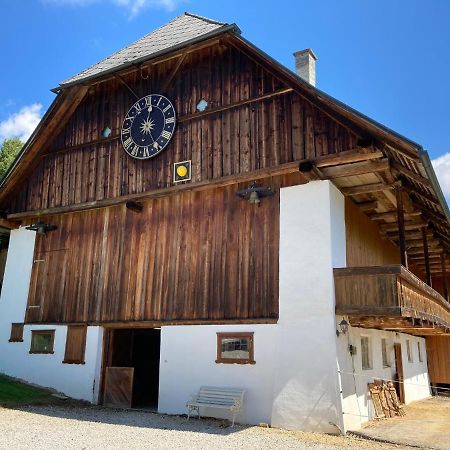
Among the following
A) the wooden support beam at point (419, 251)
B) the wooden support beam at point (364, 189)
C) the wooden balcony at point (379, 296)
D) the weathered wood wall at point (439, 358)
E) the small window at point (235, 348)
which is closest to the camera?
the wooden balcony at point (379, 296)

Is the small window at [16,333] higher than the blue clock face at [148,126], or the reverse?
the blue clock face at [148,126]

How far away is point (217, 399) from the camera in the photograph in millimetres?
12383

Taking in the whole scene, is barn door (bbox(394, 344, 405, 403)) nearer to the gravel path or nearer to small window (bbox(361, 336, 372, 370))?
small window (bbox(361, 336, 372, 370))

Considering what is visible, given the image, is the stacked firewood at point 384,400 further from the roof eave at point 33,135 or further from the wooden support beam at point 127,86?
the roof eave at point 33,135

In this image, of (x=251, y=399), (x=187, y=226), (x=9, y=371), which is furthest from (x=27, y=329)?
(x=251, y=399)

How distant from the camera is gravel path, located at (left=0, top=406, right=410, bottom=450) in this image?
9328 mm

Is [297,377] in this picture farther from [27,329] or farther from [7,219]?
[7,219]

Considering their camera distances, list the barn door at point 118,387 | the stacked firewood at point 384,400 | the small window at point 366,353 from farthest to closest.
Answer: the barn door at point 118,387 < the small window at point 366,353 < the stacked firewood at point 384,400

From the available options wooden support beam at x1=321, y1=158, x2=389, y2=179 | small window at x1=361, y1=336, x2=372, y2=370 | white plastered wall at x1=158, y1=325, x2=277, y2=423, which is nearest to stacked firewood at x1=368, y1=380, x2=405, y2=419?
small window at x1=361, y1=336, x2=372, y2=370

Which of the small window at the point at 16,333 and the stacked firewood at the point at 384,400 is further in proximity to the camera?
the small window at the point at 16,333

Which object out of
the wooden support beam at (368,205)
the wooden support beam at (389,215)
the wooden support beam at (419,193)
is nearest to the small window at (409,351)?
the wooden support beam at (389,215)

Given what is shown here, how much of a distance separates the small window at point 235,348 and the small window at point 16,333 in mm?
7539

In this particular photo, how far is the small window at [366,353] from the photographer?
14156 millimetres

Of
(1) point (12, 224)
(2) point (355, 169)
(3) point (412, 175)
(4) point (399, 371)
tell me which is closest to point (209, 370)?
(2) point (355, 169)
